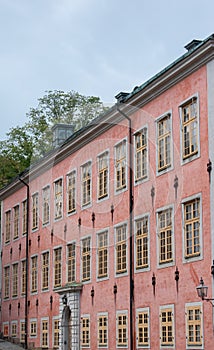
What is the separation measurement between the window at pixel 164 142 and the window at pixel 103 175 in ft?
15.1

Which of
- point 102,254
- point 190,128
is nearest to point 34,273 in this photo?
point 102,254

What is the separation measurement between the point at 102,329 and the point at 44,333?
7.29 metres

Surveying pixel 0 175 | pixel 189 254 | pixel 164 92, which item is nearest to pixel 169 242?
pixel 189 254

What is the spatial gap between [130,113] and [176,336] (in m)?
8.26

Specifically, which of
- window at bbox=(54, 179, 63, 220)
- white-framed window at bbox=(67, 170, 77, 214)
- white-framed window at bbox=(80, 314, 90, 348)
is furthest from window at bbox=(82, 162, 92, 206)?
white-framed window at bbox=(80, 314, 90, 348)

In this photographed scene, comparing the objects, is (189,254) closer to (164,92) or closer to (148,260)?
(148,260)

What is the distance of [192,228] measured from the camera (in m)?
22.7

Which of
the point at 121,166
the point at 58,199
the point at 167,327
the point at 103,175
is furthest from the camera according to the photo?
the point at 58,199

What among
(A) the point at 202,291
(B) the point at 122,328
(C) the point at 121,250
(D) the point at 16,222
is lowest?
(B) the point at 122,328

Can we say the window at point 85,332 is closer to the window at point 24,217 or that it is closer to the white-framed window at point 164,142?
the white-framed window at point 164,142

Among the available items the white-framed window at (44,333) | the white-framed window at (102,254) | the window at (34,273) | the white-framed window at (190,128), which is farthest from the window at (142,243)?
the window at (34,273)

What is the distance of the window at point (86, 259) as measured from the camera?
30.6m

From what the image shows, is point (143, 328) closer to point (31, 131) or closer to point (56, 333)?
point (56, 333)

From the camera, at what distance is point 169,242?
24.1m
